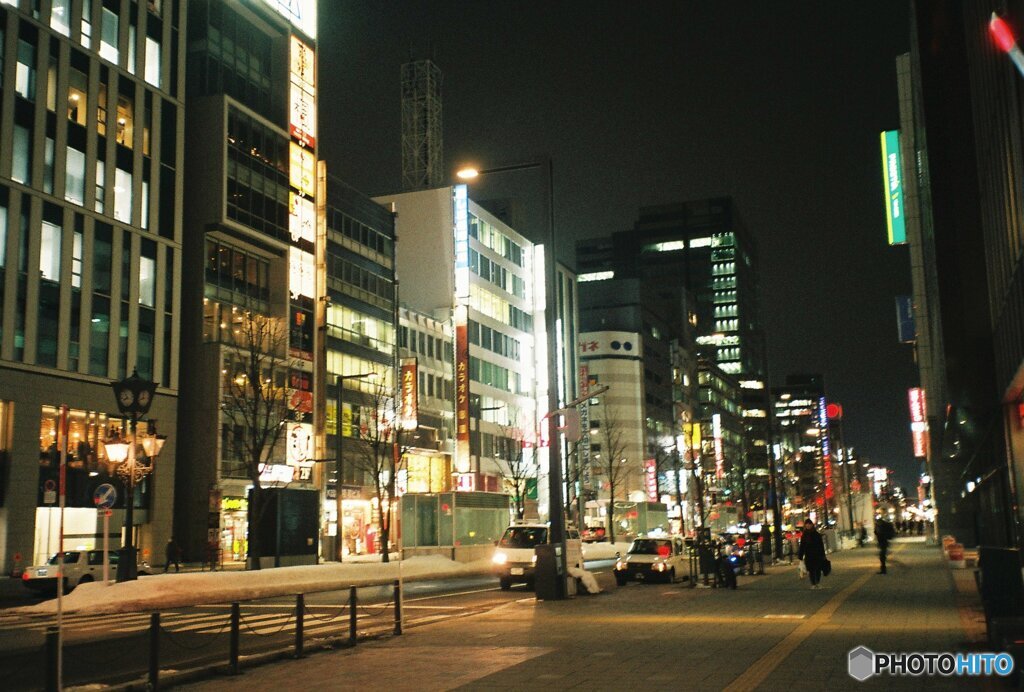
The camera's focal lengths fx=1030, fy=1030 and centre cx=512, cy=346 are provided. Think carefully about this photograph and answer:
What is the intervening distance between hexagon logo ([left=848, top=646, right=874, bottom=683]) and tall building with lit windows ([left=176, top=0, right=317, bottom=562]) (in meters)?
44.4

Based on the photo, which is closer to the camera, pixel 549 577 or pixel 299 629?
pixel 299 629

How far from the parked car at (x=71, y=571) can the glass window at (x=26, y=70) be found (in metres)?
22.1

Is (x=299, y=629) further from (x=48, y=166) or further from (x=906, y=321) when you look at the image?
(x=906, y=321)

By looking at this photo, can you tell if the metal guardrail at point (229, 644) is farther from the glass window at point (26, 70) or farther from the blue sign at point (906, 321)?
the blue sign at point (906, 321)

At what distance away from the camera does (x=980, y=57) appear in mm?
22203

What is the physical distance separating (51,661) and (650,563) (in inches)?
1001

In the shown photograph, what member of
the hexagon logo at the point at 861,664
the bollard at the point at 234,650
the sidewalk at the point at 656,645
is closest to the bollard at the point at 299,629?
the sidewalk at the point at 656,645

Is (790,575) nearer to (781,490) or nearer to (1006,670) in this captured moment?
(1006,670)

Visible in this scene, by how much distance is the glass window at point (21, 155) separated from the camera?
153ft

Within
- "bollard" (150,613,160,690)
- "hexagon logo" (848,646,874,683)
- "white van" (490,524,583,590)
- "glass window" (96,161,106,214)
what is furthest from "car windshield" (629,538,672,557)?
"glass window" (96,161,106,214)

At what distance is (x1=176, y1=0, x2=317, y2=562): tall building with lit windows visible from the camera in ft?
188

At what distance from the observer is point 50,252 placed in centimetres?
4838

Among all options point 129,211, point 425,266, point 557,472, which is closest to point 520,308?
point 425,266

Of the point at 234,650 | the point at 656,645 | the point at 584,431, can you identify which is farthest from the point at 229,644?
the point at 584,431
